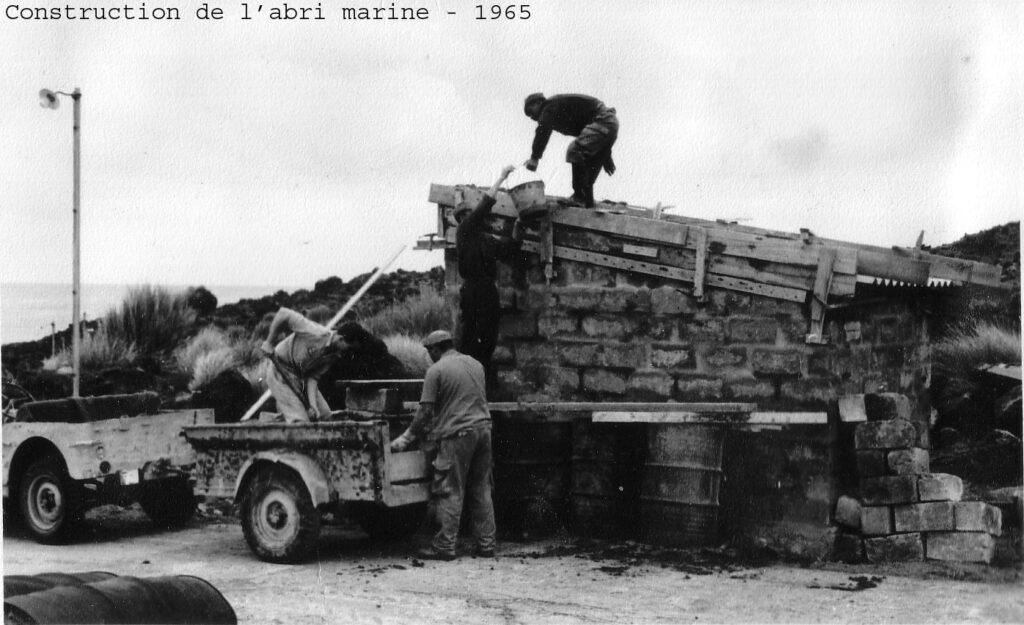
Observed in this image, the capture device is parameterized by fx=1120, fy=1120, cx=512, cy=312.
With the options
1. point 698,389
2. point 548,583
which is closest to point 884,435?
point 698,389

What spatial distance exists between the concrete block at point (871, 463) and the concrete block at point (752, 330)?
114 centimetres

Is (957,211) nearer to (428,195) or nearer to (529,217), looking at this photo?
(529,217)

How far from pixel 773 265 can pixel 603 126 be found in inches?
81.3

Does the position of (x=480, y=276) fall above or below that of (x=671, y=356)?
above

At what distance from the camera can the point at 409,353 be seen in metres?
15.2

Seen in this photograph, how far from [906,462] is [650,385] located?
7.16 ft

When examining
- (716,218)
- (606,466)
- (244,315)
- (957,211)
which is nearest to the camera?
(957,211)

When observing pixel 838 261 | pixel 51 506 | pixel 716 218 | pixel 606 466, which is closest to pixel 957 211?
pixel 838 261

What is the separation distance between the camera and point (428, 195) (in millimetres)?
10641

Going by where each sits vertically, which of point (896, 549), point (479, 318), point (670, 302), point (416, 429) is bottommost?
point (896, 549)

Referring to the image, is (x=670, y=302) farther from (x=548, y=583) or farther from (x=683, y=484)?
(x=548, y=583)

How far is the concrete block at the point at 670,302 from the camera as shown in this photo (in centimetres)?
954

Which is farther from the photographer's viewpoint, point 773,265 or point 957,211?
point 773,265

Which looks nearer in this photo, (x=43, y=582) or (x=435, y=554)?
(x=43, y=582)
